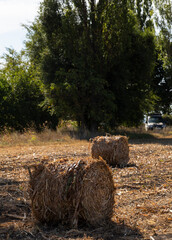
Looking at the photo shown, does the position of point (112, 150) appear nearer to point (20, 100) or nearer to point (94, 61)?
point (94, 61)

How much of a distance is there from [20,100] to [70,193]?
16.6 m

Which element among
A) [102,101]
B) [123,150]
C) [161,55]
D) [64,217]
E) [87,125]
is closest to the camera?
[64,217]

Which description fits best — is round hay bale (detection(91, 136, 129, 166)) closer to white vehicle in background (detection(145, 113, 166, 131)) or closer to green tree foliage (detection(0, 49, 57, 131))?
green tree foliage (detection(0, 49, 57, 131))

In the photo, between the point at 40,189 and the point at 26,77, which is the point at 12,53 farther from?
the point at 40,189

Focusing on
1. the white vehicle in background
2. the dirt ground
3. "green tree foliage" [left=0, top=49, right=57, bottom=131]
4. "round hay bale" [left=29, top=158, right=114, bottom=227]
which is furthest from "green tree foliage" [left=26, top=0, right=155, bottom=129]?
"round hay bale" [left=29, top=158, right=114, bottom=227]

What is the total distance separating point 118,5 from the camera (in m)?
18.3

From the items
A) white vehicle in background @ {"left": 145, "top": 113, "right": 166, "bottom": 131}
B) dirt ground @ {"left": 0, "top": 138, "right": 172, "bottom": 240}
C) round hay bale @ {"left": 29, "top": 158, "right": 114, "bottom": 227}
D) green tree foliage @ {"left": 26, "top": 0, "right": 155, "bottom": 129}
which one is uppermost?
green tree foliage @ {"left": 26, "top": 0, "right": 155, "bottom": 129}

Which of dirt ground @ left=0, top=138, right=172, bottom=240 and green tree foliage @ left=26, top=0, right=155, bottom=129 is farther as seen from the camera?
green tree foliage @ left=26, top=0, right=155, bottom=129

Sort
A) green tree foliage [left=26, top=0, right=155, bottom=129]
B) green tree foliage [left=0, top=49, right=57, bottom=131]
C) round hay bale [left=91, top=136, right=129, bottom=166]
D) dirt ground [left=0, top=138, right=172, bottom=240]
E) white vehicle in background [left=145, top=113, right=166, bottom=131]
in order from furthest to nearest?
white vehicle in background [left=145, top=113, right=166, bottom=131], green tree foliage [left=0, top=49, right=57, bottom=131], green tree foliage [left=26, top=0, right=155, bottom=129], round hay bale [left=91, top=136, right=129, bottom=166], dirt ground [left=0, top=138, right=172, bottom=240]

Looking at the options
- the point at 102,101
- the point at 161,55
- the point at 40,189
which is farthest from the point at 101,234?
the point at 161,55

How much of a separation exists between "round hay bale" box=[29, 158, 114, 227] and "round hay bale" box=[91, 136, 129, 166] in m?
4.19

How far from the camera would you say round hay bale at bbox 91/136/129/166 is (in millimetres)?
8352

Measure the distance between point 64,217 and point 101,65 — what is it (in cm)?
1541

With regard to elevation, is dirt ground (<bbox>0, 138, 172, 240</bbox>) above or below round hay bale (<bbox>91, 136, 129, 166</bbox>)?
below
